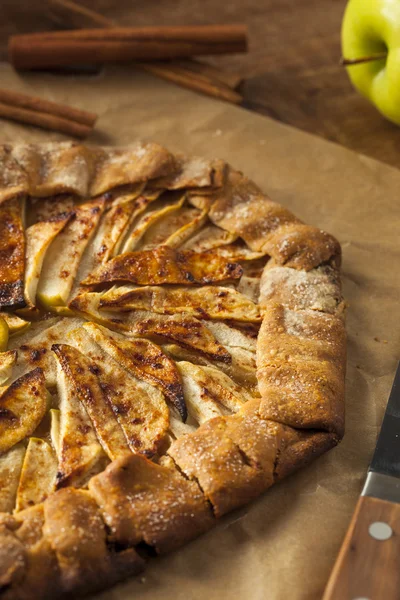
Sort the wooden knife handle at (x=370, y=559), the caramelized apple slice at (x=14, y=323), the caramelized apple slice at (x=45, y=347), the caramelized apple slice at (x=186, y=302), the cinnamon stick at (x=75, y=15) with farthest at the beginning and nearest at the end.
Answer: the cinnamon stick at (x=75, y=15) → the caramelized apple slice at (x=186, y=302) → the caramelized apple slice at (x=14, y=323) → the caramelized apple slice at (x=45, y=347) → the wooden knife handle at (x=370, y=559)

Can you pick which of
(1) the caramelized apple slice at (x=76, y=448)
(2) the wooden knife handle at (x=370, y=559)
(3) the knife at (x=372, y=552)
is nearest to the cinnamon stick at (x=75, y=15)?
(1) the caramelized apple slice at (x=76, y=448)

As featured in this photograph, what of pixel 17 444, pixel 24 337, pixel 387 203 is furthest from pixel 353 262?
pixel 17 444

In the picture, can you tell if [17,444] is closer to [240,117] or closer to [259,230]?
[259,230]

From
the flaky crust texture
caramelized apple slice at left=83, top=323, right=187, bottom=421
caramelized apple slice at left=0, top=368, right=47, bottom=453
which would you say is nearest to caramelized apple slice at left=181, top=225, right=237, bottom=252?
the flaky crust texture

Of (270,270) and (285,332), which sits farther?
(270,270)

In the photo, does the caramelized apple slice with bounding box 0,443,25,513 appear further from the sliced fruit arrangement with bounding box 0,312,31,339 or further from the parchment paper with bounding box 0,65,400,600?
the sliced fruit arrangement with bounding box 0,312,31,339

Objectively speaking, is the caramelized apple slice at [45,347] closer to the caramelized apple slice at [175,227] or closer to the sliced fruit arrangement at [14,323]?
the sliced fruit arrangement at [14,323]

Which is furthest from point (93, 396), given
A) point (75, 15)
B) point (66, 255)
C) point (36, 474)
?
point (75, 15)

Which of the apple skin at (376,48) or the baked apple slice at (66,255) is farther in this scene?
the apple skin at (376,48)
